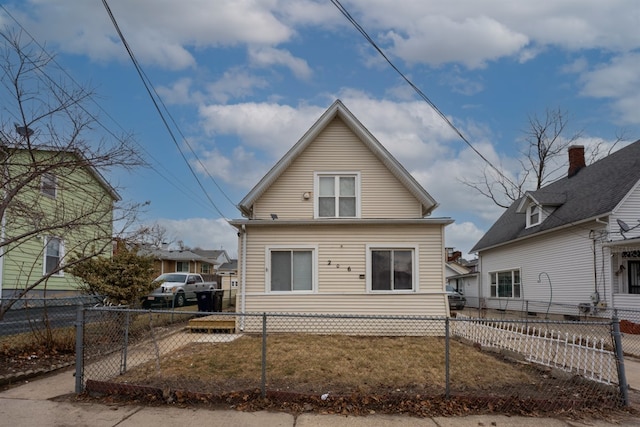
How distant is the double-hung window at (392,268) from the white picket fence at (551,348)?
188cm

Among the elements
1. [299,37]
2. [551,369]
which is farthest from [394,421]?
[299,37]

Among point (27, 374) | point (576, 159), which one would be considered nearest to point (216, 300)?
point (27, 374)

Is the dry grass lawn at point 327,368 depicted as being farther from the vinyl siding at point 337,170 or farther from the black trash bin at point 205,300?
the black trash bin at point 205,300

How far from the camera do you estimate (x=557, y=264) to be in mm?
18641

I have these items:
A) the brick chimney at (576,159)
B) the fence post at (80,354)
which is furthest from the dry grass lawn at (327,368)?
the brick chimney at (576,159)

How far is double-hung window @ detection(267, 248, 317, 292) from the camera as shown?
12.3 meters

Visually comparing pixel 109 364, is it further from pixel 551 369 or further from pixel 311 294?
pixel 551 369

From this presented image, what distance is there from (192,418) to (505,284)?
2221 cm

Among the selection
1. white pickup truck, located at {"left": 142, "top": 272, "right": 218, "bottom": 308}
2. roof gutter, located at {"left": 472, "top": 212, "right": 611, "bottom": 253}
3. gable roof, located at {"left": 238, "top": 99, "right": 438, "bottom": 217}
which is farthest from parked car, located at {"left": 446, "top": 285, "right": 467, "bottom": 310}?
white pickup truck, located at {"left": 142, "top": 272, "right": 218, "bottom": 308}

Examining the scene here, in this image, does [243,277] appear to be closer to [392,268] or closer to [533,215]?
[392,268]

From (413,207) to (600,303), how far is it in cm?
830

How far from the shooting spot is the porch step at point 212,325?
1180 centimetres

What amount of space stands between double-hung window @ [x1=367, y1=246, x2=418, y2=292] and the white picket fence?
1884mm

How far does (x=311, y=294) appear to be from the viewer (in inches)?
480
